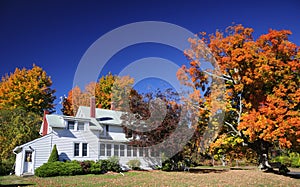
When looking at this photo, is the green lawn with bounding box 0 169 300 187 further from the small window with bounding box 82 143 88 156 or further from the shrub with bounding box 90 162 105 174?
the small window with bounding box 82 143 88 156

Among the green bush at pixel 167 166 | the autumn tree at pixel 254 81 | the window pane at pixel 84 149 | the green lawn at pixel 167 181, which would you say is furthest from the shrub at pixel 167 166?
the green lawn at pixel 167 181

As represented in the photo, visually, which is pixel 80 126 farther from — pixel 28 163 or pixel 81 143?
pixel 28 163

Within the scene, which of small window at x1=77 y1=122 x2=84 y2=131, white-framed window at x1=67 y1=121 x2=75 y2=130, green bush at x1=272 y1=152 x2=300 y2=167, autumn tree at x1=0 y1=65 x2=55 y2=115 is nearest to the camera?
white-framed window at x1=67 y1=121 x2=75 y2=130

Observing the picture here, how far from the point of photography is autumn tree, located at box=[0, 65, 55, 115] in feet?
118

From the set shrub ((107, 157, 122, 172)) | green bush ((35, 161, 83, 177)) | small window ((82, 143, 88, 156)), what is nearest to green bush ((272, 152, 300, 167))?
shrub ((107, 157, 122, 172))

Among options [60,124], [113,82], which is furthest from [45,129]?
[113,82]

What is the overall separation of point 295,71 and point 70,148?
66.0ft

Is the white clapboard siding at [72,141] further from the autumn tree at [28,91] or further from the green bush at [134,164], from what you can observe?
the autumn tree at [28,91]

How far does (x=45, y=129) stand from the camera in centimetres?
2662

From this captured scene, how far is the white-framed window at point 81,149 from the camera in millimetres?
25019

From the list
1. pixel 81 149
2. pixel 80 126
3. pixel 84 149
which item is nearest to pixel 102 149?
pixel 84 149

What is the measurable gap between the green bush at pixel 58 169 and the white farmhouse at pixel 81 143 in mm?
2305

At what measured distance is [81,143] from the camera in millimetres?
25391

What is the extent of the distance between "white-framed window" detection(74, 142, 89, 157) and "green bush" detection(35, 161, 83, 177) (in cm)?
312
